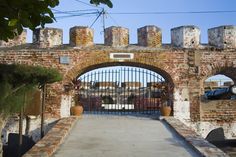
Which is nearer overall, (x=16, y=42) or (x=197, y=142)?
(x=197, y=142)

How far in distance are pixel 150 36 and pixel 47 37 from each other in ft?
11.7

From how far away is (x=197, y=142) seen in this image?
7.57 m

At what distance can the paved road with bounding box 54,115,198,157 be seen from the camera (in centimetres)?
703

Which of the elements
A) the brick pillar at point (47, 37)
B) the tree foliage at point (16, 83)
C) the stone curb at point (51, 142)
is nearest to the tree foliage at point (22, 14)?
the stone curb at point (51, 142)

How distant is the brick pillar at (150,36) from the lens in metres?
12.8

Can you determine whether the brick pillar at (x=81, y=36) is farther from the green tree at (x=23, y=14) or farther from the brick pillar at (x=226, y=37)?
the green tree at (x=23, y=14)

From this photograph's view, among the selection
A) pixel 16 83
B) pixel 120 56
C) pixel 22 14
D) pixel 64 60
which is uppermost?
pixel 120 56

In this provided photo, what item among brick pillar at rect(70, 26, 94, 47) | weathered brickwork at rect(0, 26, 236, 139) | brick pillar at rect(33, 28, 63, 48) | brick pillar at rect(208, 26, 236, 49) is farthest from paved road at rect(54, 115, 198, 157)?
brick pillar at rect(208, 26, 236, 49)

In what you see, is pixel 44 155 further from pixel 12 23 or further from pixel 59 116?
pixel 59 116

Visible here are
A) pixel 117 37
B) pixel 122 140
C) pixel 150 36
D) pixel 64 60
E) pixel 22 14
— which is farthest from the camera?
pixel 150 36

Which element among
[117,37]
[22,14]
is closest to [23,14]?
[22,14]

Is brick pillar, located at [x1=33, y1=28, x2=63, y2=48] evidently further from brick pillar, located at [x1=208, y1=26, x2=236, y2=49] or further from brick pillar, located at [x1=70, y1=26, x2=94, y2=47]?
brick pillar, located at [x1=208, y1=26, x2=236, y2=49]

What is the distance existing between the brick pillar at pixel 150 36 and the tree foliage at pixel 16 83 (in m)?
4.62

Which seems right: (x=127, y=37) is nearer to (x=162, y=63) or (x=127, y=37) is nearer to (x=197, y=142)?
(x=162, y=63)
